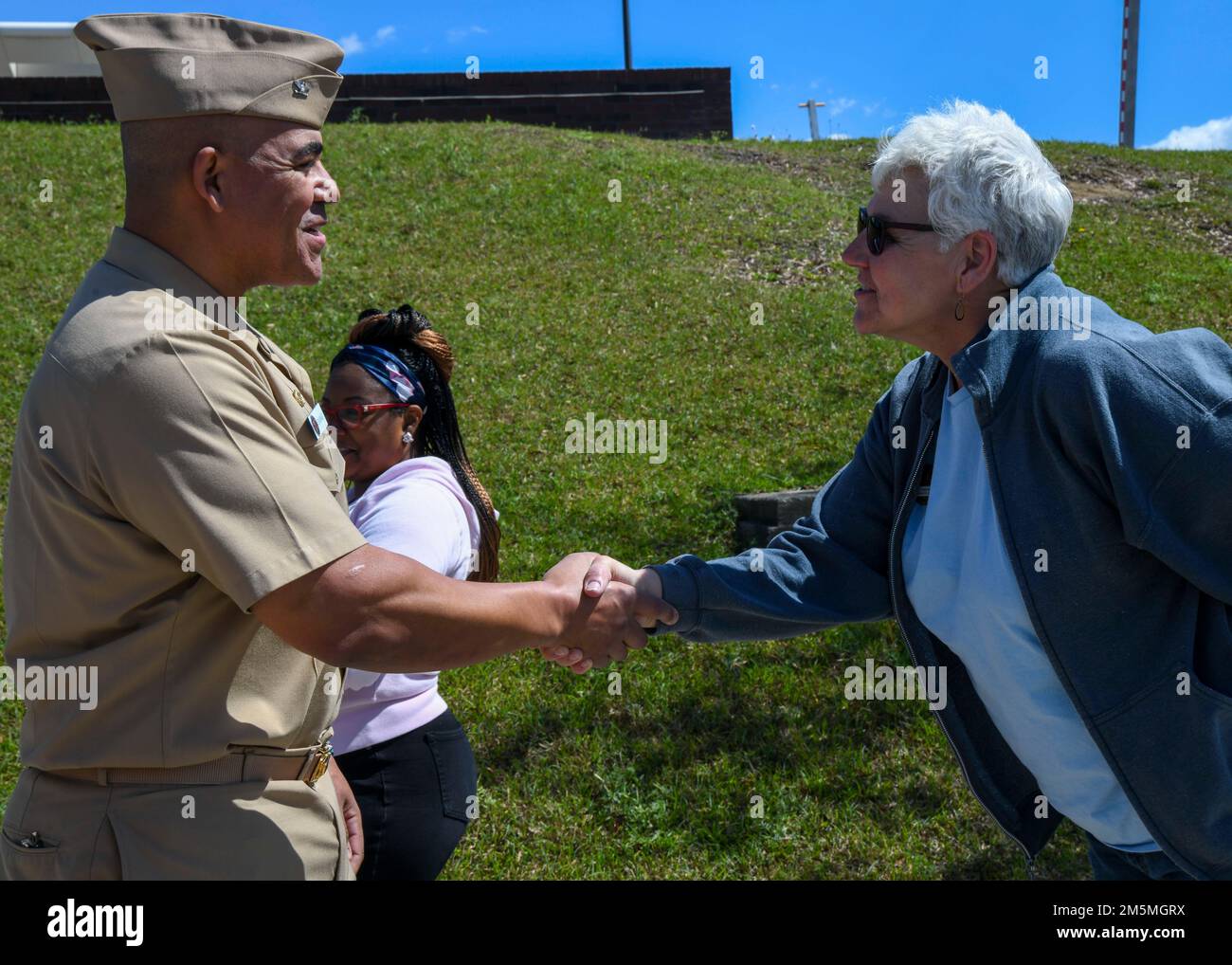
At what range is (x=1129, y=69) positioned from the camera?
23.9 meters

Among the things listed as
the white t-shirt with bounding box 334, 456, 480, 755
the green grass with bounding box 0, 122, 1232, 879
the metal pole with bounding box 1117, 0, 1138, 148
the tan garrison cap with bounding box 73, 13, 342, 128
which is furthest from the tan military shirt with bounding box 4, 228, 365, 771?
the metal pole with bounding box 1117, 0, 1138, 148

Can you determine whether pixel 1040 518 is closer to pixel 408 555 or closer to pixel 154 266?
pixel 408 555

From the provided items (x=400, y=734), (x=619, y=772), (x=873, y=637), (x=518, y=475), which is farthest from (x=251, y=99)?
(x=518, y=475)

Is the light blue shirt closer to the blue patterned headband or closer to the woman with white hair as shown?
the woman with white hair

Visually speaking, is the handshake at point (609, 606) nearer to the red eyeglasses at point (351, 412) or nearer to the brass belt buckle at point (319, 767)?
the red eyeglasses at point (351, 412)

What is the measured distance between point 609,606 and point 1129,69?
25.0 m

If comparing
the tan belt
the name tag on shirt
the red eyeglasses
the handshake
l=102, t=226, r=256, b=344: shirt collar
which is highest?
l=102, t=226, r=256, b=344: shirt collar

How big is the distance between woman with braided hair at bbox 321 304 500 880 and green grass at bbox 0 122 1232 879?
185 centimetres

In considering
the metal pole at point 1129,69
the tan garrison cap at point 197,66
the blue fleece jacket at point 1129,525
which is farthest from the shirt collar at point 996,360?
the metal pole at point 1129,69

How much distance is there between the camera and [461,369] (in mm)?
10492

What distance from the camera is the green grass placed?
5.05 metres

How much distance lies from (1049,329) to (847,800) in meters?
3.20

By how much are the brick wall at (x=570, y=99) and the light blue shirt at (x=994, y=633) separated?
18.7 metres

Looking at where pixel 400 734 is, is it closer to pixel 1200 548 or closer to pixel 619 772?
pixel 1200 548
